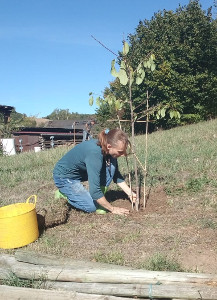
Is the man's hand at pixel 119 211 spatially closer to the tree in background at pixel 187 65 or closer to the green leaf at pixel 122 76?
the green leaf at pixel 122 76

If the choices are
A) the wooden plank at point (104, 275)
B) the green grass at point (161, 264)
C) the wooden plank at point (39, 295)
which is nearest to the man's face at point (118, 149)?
the green grass at point (161, 264)

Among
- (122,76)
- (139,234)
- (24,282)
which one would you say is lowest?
(24,282)

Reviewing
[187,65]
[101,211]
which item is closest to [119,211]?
[101,211]

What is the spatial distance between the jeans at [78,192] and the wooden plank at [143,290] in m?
1.74

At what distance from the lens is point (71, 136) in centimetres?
3300

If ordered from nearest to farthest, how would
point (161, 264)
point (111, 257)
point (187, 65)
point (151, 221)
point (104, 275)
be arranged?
point (104, 275) → point (161, 264) → point (111, 257) → point (151, 221) → point (187, 65)

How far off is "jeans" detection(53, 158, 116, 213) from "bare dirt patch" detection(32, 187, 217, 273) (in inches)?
5.1

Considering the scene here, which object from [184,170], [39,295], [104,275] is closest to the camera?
[39,295]

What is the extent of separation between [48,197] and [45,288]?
2783 millimetres

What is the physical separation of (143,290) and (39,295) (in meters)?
0.76

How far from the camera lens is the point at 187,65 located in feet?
77.4

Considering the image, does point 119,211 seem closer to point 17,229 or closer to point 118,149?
point 118,149

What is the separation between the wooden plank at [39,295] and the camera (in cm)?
226

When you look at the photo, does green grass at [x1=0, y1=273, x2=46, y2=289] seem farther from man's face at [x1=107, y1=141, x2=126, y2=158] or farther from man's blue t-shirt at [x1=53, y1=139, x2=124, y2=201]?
man's face at [x1=107, y1=141, x2=126, y2=158]
